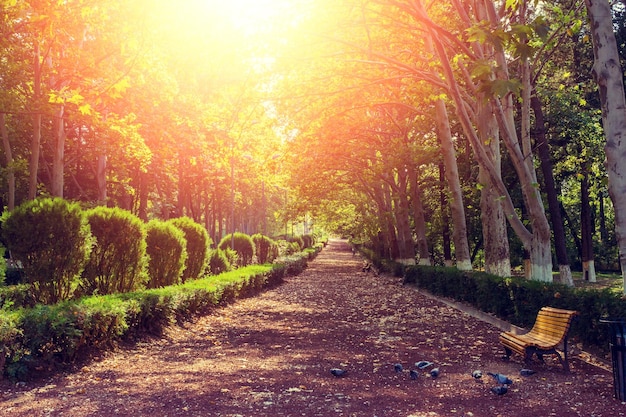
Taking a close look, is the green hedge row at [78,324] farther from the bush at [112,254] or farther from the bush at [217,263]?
the bush at [217,263]

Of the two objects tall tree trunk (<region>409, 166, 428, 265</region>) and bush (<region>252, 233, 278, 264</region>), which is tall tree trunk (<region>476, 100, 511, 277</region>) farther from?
bush (<region>252, 233, 278, 264</region>)

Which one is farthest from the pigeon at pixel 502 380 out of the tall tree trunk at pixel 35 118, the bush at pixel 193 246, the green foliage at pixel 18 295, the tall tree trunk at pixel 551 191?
the tall tree trunk at pixel 551 191

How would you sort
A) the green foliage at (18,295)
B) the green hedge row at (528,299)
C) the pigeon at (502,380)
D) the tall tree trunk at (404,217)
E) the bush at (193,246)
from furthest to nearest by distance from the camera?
the tall tree trunk at (404,217) → the bush at (193,246) → the green foliage at (18,295) → the green hedge row at (528,299) → the pigeon at (502,380)

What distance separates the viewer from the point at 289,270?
31094 mm

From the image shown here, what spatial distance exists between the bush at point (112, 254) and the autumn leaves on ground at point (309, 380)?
1900 millimetres

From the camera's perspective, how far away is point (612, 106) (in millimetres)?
6879

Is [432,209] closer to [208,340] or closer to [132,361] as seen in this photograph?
[208,340]

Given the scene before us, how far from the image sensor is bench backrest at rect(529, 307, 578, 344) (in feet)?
22.6

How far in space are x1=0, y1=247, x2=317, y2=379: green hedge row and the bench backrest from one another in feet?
20.7

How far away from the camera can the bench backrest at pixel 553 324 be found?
6881 mm

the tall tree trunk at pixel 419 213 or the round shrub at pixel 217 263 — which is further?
the tall tree trunk at pixel 419 213

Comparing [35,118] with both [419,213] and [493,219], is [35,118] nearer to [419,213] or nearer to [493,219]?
[493,219]

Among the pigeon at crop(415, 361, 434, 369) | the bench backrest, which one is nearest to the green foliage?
the pigeon at crop(415, 361, 434, 369)

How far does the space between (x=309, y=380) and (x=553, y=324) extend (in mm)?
3515
